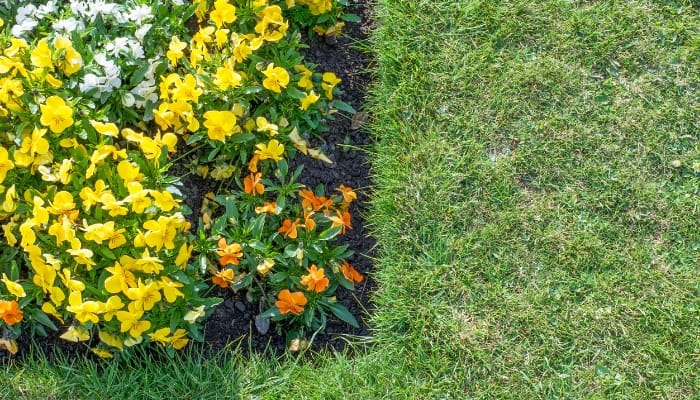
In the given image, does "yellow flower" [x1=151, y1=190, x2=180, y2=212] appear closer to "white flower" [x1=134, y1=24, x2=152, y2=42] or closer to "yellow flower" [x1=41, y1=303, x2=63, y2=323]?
"yellow flower" [x1=41, y1=303, x2=63, y2=323]

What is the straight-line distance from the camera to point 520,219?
286 cm

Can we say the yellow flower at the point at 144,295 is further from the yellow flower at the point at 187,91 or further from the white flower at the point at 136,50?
the white flower at the point at 136,50

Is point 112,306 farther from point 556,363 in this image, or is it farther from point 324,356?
point 556,363

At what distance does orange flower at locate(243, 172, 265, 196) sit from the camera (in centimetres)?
260

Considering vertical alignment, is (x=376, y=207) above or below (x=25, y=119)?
below

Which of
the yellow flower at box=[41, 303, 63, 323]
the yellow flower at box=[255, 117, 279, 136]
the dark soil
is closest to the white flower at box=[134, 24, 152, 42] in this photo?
the yellow flower at box=[255, 117, 279, 136]

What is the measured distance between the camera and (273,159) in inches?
104

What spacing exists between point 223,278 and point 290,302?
24 cm

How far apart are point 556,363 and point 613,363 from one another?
210 millimetres

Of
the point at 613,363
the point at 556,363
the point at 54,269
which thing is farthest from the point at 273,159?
the point at 613,363

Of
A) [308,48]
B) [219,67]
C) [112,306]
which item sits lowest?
[112,306]

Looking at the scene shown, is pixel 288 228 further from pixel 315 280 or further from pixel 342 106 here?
pixel 342 106

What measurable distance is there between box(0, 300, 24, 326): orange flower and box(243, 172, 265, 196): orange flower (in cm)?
84

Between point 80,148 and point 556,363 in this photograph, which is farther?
point 556,363
